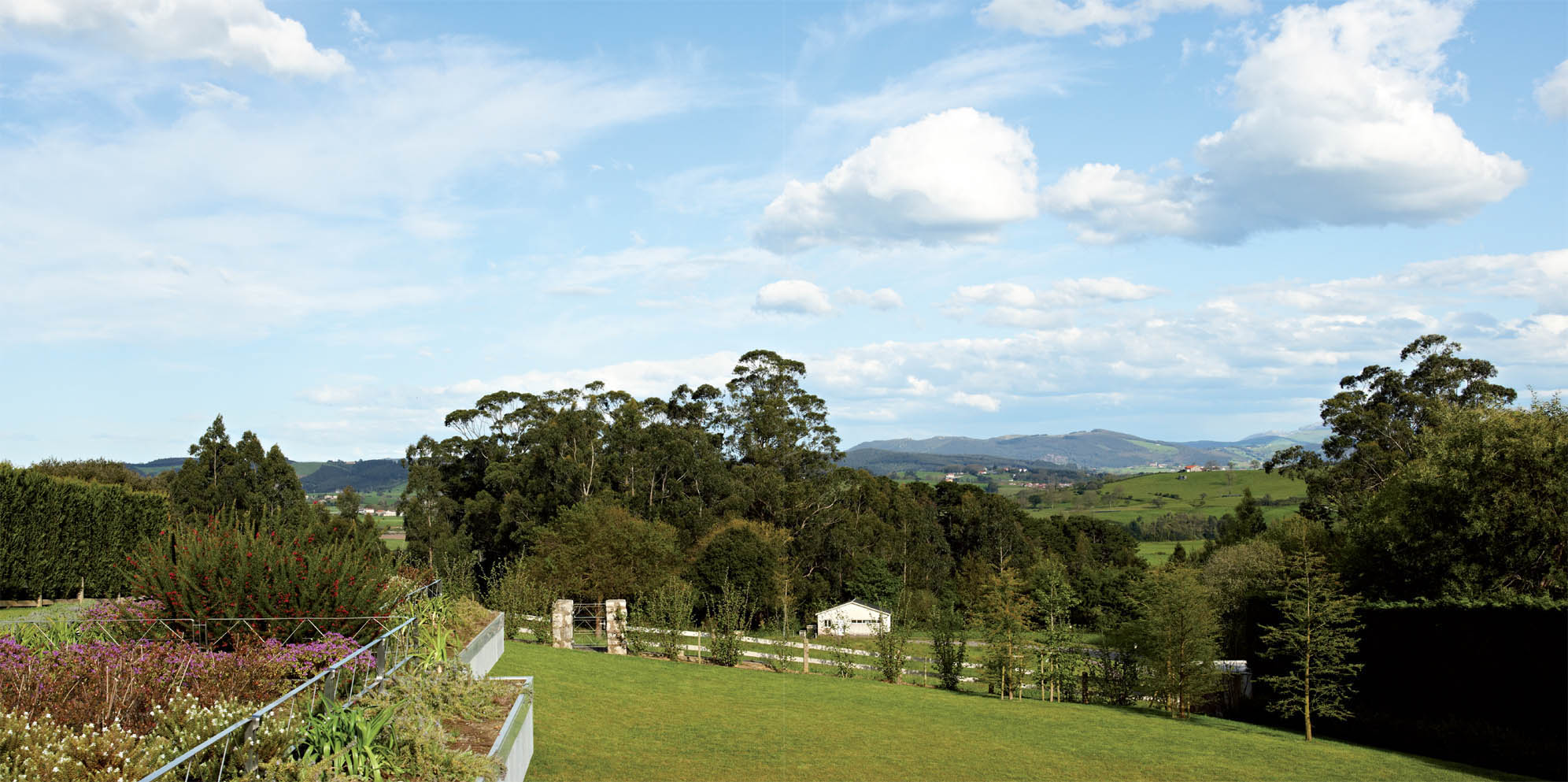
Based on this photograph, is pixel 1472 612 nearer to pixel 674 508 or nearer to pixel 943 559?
pixel 674 508

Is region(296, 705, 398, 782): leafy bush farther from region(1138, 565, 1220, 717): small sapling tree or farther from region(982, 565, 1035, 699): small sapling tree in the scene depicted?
region(1138, 565, 1220, 717): small sapling tree

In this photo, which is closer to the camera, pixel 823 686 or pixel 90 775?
pixel 90 775

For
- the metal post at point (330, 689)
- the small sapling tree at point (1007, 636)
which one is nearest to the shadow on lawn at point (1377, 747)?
the small sapling tree at point (1007, 636)

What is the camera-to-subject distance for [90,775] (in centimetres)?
473

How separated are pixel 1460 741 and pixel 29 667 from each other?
63.6 feet

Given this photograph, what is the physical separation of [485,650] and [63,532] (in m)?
10.6

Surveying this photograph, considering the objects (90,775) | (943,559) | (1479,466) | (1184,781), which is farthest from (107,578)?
(943,559)

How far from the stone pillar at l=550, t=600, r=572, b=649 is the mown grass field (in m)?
3.46

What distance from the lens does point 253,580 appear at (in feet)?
29.0

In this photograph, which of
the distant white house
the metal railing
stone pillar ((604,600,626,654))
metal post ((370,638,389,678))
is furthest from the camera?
the distant white house

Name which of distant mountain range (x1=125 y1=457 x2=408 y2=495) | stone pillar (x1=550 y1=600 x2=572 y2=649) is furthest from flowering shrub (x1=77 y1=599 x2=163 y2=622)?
distant mountain range (x1=125 y1=457 x2=408 y2=495)

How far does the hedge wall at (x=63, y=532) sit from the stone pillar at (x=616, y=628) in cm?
966

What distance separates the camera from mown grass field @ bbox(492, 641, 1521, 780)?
10.1m

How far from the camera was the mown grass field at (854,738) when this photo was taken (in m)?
10.1
